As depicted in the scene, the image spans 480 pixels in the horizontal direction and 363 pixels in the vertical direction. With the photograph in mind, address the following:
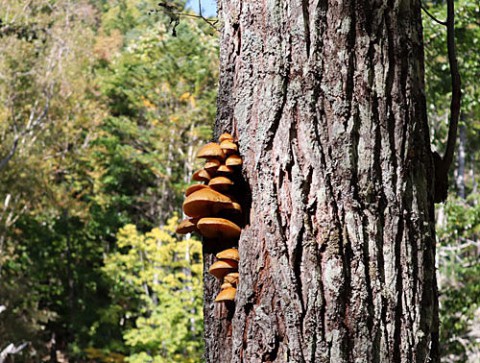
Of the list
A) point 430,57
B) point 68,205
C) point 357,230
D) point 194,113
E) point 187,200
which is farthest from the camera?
point 68,205

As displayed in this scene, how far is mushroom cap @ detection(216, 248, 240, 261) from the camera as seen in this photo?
1361mm

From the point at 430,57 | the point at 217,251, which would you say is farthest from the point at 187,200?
the point at 430,57

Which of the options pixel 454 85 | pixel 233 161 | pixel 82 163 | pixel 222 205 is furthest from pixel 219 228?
pixel 82 163

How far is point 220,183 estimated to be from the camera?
1.37 m

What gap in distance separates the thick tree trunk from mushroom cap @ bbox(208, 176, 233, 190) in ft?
0.16

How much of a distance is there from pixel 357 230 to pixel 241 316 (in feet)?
1.07

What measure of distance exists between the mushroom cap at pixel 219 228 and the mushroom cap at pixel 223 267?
0.07m

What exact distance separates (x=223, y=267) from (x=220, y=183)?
0.20m

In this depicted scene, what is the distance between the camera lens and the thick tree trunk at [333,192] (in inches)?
48.5

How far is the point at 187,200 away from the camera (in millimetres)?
1418

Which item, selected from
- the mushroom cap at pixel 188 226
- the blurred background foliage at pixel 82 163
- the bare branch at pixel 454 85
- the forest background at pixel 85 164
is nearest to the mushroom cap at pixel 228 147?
the mushroom cap at pixel 188 226

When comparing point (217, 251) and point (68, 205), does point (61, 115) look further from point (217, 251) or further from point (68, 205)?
point (217, 251)

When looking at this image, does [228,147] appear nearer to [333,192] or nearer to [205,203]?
[205,203]

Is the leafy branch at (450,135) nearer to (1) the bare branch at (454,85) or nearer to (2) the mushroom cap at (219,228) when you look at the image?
(1) the bare branch at (454,85)
